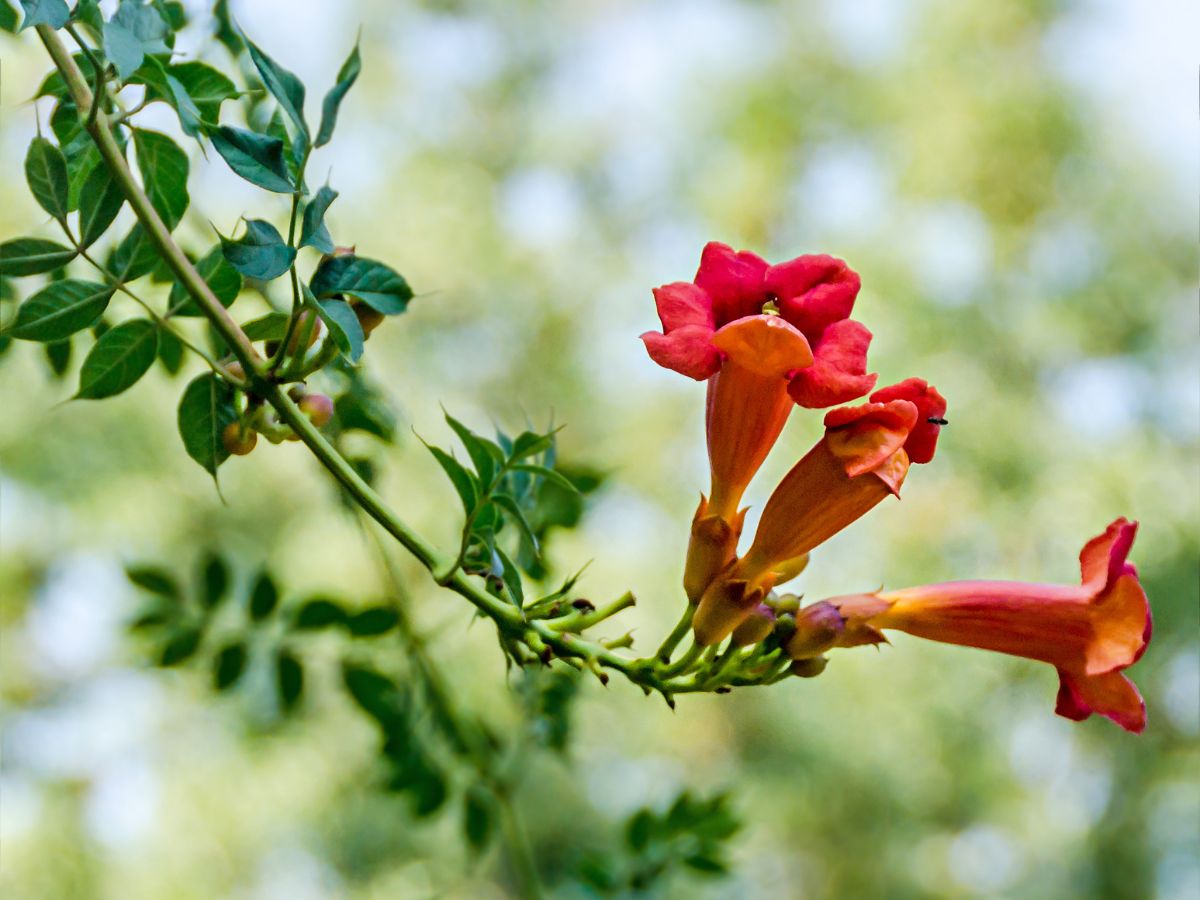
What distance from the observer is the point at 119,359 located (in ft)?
2.40

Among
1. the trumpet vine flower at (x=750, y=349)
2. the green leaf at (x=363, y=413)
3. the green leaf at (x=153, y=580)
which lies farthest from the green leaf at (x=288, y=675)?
the trumpet vine flower at (x=750, y=349)

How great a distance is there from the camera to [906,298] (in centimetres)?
707

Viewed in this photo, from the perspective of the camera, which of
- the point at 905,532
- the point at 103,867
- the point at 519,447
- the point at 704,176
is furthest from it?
the point at 704,176

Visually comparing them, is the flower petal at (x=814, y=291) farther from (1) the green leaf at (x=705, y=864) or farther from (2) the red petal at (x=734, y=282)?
(1) the green leaf at (x=705, y=864)

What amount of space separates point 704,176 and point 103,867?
697 centimetres

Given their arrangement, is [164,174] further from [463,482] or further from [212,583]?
[212,583]

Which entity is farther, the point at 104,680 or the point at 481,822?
the point at 104,680

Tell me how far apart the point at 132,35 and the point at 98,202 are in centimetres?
10

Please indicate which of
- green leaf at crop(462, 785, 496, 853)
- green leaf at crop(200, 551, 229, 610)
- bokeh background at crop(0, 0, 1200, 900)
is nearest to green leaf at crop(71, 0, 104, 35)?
green leaf at crop(200, 551, 229, 610)

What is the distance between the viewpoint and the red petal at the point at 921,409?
2.16 ft

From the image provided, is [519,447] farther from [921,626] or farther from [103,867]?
[103,867]

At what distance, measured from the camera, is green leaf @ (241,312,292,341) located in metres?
0.69

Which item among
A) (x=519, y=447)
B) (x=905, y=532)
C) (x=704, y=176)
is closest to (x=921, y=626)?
(x=519, y=447)

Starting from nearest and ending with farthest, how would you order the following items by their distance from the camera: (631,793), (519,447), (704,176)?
(519,447) < (631,793) < (704,176)
